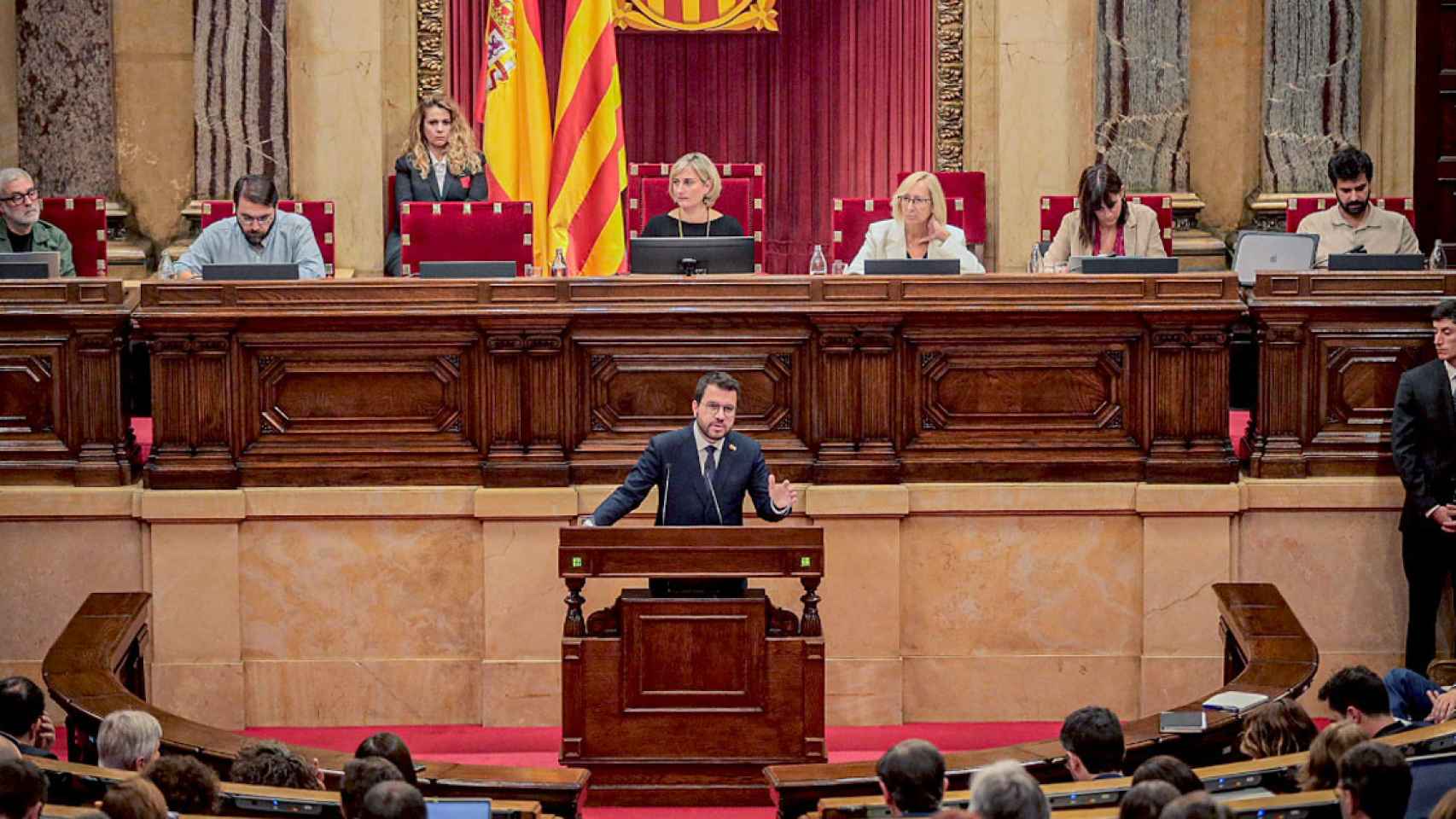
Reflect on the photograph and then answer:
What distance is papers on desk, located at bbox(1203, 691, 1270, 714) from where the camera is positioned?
604cm

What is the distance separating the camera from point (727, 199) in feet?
31.2

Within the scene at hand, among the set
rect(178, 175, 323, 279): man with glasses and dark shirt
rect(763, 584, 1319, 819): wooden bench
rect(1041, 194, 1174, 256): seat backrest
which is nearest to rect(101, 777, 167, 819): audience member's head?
rect(763, 584, 1319, 819): wooden bench

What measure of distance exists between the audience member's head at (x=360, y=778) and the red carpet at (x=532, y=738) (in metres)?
2.63

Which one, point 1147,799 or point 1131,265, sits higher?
point 1131,265

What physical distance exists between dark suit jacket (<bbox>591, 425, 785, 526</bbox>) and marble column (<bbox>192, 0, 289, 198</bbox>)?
422 cm

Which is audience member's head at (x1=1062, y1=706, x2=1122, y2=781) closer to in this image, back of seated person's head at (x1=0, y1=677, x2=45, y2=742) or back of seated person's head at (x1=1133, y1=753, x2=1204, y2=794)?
back of seated person's head at (x1=1133, y1=753, x2=1204, y2=794)

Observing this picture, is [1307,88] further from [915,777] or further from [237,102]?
[915,777]

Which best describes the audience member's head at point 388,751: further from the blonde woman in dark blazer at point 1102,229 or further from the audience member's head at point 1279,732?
the blonde woman in dark blazer at point 1102,229

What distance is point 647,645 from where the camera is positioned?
6699 millimetres

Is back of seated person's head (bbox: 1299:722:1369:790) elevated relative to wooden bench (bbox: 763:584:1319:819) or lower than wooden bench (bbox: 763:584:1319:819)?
elevated

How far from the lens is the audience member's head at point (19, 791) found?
13.9 feet

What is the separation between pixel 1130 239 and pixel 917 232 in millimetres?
863

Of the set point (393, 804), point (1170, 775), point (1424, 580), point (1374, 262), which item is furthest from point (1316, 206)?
point (393, 804)

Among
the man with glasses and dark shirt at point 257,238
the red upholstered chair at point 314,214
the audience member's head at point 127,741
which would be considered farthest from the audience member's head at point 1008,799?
the red upholstered chair at point 314,214
